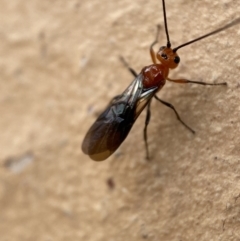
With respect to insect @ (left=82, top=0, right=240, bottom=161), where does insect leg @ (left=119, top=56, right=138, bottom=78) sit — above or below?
above

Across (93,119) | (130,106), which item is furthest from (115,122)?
(93,119)

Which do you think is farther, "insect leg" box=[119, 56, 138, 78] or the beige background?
"insect leg" box=[119, 56, 138, 78]

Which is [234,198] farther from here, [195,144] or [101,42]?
[101,42]

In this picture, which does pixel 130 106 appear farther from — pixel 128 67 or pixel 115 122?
pixel 128 67

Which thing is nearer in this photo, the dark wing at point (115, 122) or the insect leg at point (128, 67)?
the dark wing at point (115, 122)

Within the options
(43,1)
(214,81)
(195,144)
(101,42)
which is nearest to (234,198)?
(195,144)

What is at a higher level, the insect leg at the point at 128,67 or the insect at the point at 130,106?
the insect leg at the point at 128,67

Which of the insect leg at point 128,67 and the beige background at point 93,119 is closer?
the beige background at point 93,119
